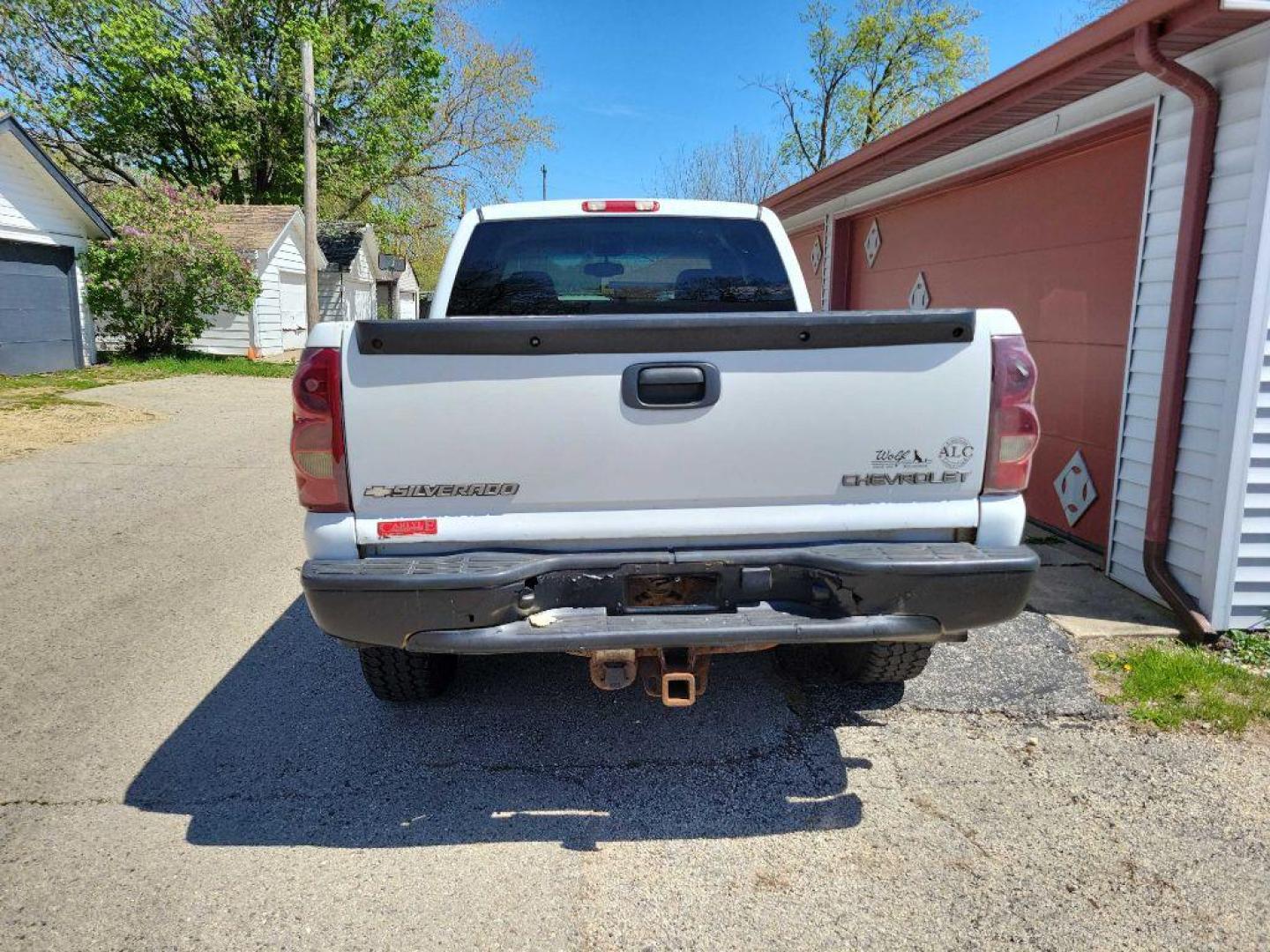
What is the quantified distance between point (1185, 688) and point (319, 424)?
366cm

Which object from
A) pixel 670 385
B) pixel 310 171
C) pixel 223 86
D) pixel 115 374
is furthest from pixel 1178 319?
pixel 223 86

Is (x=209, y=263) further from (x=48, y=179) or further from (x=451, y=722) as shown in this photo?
(x=451, y=722)

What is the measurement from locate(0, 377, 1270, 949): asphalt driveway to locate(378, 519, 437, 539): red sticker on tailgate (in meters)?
0.98

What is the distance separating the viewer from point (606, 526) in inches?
107

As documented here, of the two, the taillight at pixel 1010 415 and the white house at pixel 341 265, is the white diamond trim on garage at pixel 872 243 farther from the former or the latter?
the white house at pixel 341 265

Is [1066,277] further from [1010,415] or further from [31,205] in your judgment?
[31,205]

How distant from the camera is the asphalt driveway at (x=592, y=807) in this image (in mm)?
2426

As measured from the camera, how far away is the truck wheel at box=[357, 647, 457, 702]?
3367 mm

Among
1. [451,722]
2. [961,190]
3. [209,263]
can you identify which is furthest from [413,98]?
[451,722]

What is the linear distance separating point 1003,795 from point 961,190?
5.93 metres

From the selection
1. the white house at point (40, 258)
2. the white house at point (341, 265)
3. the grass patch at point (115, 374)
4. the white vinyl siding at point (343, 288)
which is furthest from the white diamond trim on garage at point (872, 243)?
the white vinyl siding at point (343, 288)

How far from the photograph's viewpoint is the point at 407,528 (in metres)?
2.66

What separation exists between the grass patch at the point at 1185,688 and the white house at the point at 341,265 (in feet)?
94.8

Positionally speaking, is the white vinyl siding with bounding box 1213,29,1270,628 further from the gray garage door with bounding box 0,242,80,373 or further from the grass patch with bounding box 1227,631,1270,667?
the gray garage door with bounding box 0,242,80,373
